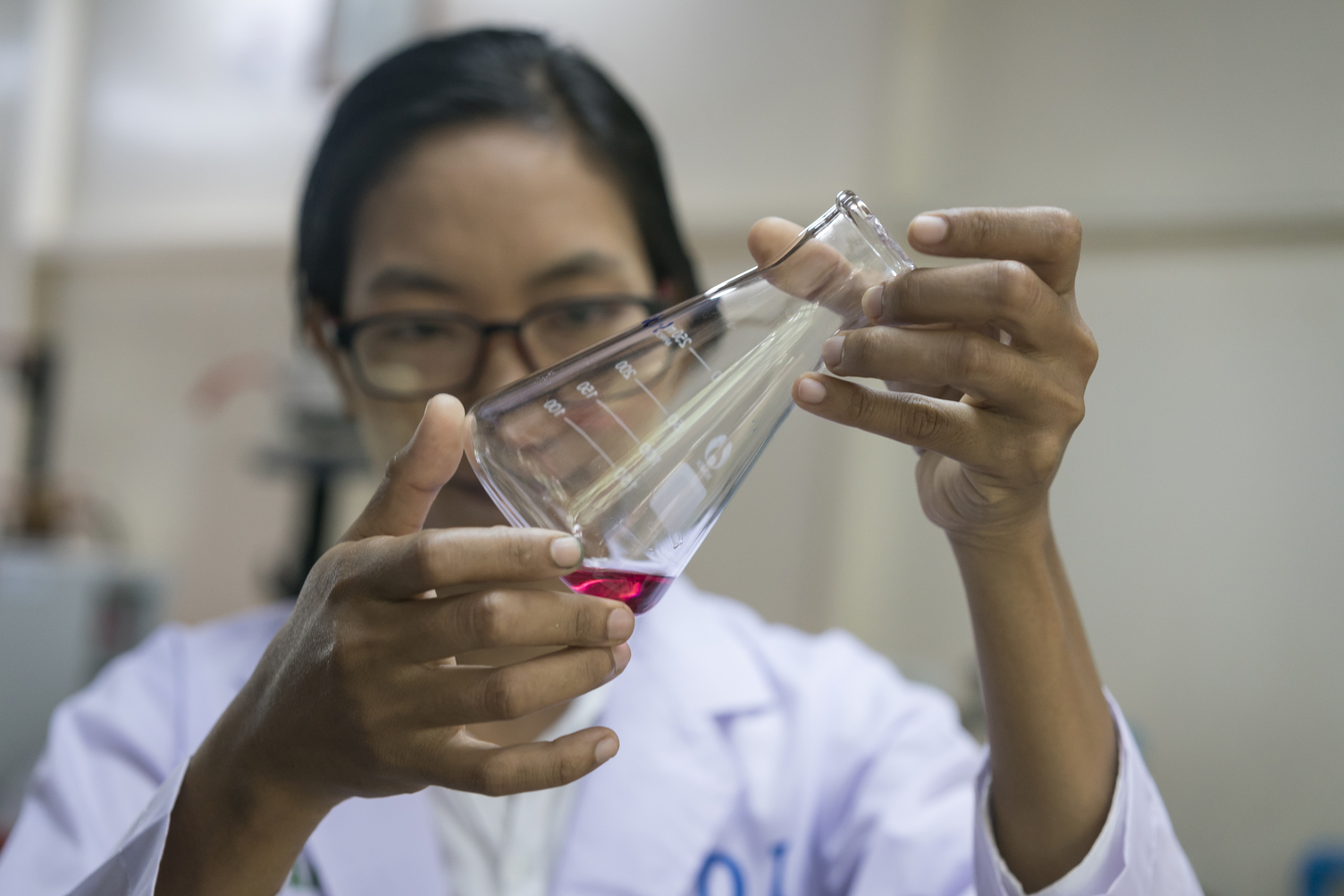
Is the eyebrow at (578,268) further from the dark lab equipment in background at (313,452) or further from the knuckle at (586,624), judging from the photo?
the dark lab equipment in background at (313,452)

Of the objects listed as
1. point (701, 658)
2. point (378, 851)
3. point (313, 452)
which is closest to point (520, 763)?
point (378, 851)

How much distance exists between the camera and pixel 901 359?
1.27 ft

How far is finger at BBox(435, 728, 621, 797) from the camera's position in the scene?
13.9 inches

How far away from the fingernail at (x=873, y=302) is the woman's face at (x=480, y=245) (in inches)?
13.0

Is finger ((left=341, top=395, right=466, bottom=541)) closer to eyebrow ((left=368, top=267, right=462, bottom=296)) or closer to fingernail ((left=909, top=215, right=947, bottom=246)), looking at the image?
fingernail ((left=909, top=215, right=947, bottom=246))

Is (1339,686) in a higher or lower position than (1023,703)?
lower

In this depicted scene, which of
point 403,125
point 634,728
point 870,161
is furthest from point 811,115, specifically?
point 634,728

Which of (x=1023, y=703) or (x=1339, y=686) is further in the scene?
(x=1339, y=686)

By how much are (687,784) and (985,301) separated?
1.60 feet

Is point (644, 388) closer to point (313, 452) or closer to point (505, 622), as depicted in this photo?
point (505, 622)

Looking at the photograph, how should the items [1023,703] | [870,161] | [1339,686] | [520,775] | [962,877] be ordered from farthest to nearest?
[870,161] → [1339,686] → [962,877] → [1023,703] → [520,775]

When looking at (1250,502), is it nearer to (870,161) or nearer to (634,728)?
(870,161)

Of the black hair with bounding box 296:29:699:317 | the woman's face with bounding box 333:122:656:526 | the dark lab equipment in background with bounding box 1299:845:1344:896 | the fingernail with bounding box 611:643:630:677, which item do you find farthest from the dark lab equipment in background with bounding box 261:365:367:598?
the dark lab equipment in background with bounding box 1299:845:1344:896

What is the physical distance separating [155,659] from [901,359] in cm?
73
